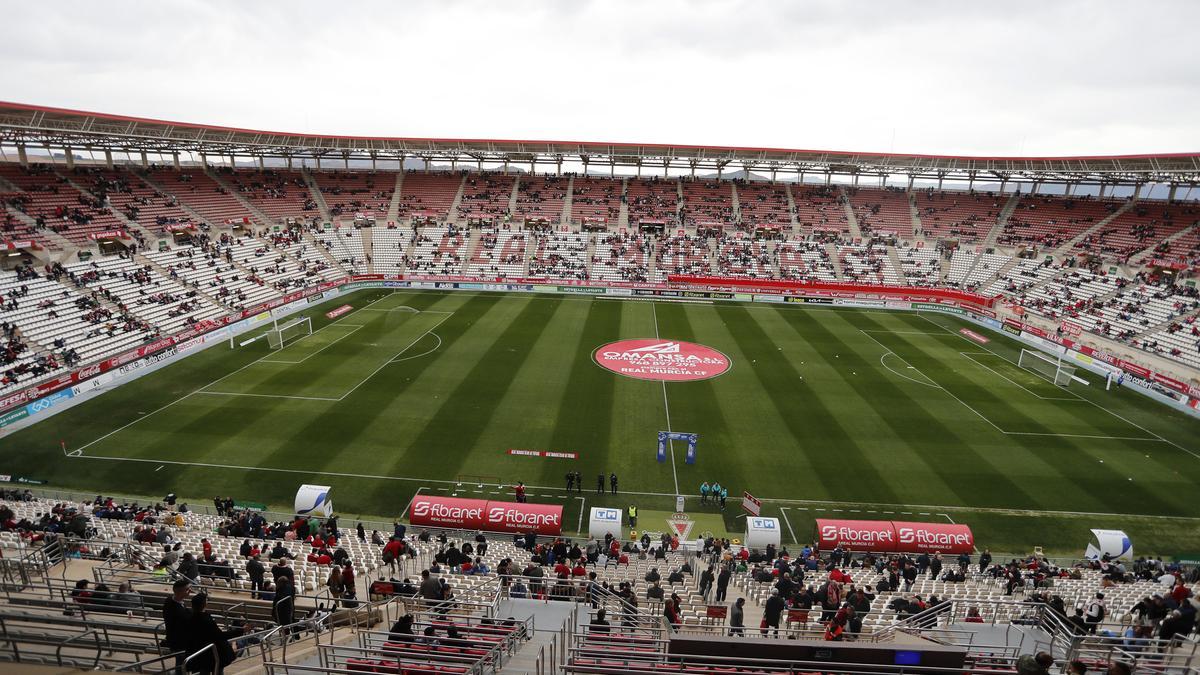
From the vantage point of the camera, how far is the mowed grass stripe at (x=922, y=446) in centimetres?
2514

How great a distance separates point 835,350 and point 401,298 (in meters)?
39.9

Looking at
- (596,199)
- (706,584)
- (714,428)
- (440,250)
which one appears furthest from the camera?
(596,199)

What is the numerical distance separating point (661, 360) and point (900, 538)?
21488mm

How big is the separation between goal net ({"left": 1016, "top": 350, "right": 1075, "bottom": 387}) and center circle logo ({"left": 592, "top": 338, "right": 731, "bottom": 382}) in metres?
21.3

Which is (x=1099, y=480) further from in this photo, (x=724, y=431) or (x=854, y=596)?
(x=854, y=596)

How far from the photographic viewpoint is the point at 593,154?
237 ft

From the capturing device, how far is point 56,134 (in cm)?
4531

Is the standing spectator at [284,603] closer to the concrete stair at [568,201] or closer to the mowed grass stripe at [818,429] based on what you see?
the mowed grass stripe at [818,429]

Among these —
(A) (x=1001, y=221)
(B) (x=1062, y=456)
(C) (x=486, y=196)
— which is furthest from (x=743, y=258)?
(B) (x=1062, y=456)

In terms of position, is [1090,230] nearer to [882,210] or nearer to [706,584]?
[882,210]

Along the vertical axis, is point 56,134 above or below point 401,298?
above

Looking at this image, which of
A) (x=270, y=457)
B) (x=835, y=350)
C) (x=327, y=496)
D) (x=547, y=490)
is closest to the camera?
(x=327, y=496)

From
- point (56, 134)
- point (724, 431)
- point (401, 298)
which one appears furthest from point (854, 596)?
point (56, 134)

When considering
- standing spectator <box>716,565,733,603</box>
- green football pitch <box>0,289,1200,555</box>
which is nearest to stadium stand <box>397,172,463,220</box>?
green football pitch <box>0,289,1200,555</box>
